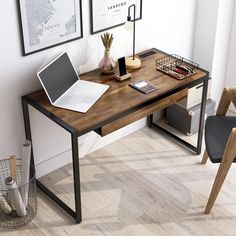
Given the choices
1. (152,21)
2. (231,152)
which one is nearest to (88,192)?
(231,152)

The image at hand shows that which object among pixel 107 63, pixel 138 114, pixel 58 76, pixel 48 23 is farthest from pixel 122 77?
pixel 48 23

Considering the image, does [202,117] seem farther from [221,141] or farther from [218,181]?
[218,181]

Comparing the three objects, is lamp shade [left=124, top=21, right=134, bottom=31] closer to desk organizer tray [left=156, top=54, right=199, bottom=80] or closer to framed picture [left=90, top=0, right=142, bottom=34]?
framed picture [left=90, top=0, right=142, bottom=34]

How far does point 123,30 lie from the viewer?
3.19 m

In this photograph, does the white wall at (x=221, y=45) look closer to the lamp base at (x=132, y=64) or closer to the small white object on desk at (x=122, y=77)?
the lamp base at (x=132, y=64)

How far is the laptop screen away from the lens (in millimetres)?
2719

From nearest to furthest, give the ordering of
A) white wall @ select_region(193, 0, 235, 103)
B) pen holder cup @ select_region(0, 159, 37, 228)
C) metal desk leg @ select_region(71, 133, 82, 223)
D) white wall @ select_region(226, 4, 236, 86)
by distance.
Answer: metal desk leg @ select_region(71, 133, 82, 223) → pen holder cup @ select_region(0, 159, 37, 228) → white wall @ select_region(193, 0, 235, 103) → white wall @ select_region(226, 4, 236, 86)

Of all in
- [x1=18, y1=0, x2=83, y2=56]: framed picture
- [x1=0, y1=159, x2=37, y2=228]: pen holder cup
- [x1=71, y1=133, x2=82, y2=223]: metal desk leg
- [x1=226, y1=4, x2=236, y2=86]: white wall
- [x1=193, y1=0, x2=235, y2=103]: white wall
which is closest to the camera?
[x1=71, y1=133, x2=82, y2=223]: metal desk leg

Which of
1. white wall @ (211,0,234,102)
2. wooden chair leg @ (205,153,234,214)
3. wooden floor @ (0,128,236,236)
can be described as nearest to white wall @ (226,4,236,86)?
white wall @ (211,0,234,102)

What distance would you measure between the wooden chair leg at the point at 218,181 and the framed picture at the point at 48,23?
3.65 ft

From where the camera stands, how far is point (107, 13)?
3014 millimetres

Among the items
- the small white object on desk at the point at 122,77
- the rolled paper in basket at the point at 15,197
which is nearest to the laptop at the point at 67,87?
the small white object on desk at the point at 122,77

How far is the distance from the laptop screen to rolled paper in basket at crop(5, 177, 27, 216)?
1.63 ft

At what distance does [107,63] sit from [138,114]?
394mm
